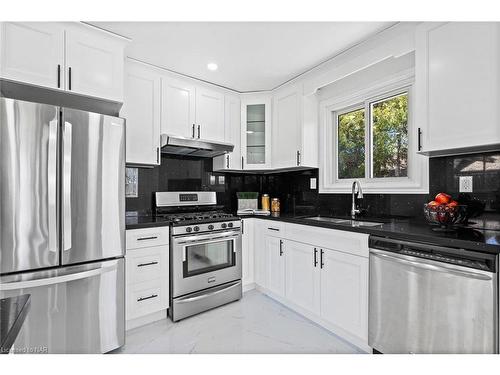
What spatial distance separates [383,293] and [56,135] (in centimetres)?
231

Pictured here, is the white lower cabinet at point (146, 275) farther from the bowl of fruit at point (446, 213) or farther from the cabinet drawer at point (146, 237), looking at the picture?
the bowl of fruit at point (446, 213)

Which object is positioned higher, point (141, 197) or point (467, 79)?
point (467, 79)

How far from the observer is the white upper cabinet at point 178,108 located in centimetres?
266

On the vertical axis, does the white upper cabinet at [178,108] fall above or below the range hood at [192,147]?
above

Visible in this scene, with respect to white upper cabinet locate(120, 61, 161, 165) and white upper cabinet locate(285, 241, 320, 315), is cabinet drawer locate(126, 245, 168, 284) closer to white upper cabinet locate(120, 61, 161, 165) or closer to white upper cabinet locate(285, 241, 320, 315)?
white upper cabinet locate(120, 61, 161, 165)

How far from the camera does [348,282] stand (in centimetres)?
192

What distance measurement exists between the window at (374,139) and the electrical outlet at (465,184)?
474mm

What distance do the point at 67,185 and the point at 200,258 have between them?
131 centimetres

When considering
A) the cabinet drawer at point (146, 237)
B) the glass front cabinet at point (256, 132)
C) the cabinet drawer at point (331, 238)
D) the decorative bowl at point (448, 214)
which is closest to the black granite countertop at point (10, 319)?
the cabinet drawer at point (146, 237)

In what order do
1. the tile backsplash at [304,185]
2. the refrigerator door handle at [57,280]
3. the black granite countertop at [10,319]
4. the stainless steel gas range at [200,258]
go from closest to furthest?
the black granite countertop at [10,319], the refrigerator door handle at [57,280], the tile backsplash at [304,185], the stainless steel gas range at [200,258]

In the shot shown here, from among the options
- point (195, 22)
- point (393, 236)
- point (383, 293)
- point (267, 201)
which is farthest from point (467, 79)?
point (267, 201)

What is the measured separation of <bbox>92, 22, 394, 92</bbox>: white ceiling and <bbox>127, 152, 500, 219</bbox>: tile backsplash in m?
1.10

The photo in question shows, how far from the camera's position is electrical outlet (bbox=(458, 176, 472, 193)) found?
1.83 metres

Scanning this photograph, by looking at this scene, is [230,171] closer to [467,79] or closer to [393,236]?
[393,236]
